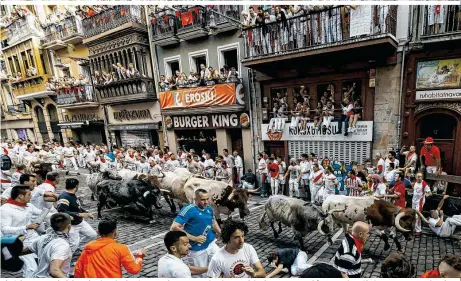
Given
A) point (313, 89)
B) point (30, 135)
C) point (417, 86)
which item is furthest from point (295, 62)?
point (30, 135)

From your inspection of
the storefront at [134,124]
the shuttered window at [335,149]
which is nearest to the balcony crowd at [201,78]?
the storefront at [134,124]

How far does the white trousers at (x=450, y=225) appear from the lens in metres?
6.83

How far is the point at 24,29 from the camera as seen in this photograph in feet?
82.1

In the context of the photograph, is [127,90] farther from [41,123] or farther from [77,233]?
[41,123]

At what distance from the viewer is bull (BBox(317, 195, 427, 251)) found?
20.3 ft

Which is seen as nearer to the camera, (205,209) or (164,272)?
(164,272)

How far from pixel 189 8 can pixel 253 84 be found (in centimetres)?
572

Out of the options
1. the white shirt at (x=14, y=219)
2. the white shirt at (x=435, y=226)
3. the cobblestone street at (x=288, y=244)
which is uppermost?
the white shirt at (x=14, y=219)

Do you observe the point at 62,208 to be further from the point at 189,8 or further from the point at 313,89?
the point at 189,8

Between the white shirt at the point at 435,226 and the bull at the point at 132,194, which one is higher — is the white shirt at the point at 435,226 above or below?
below

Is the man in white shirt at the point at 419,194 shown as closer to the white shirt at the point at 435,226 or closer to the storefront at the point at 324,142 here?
the white shirt at the point at 435,226

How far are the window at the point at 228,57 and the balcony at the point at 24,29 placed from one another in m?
20.8

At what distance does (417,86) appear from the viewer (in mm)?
9727

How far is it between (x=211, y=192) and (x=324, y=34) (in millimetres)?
7626
